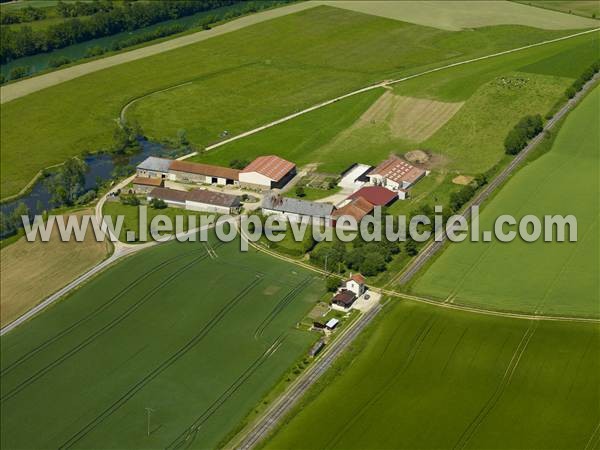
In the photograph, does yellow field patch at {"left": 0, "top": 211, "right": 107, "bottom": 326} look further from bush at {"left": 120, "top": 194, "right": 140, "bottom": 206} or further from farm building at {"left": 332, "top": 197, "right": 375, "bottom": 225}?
farm building at {"left": 332, "top": 197, "right": 375, "bottom": 225}

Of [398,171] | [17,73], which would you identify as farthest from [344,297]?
[17,73]

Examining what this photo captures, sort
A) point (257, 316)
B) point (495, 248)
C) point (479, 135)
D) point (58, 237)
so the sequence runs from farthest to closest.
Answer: point (479, 135)
point (58, 237)
point (495, 248)
point (257, 316)

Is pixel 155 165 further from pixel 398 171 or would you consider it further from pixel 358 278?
pixel 358 278

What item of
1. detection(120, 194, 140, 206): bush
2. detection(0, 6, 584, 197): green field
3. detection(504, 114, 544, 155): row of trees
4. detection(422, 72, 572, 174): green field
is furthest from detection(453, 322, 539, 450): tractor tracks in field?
detection(0, 6, 584, 197): green field

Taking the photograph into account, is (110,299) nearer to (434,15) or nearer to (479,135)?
(479,135)

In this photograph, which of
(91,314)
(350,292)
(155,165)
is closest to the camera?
(91,314)

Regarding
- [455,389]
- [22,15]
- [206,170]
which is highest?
[22,15]

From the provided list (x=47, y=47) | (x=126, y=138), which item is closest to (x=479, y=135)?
(x=126, y=138)
